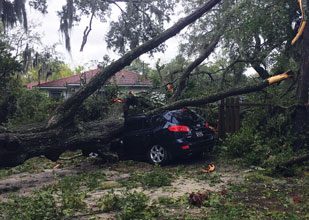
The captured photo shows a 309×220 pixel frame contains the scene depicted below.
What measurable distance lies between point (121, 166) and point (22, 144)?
3.06 meters

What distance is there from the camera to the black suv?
33.8 ft

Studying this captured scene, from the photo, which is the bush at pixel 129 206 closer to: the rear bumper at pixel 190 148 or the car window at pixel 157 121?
the rear bumper at pixel 190 148

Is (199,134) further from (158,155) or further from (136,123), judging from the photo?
(136,123)

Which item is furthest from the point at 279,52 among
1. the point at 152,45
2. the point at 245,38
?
the point at 152,45

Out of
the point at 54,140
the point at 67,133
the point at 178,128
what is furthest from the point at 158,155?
the point at 54,140

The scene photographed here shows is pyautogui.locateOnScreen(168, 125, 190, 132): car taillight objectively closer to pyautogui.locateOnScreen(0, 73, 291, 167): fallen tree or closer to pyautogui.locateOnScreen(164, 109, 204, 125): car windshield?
pyautogui.locateOnScreen(164, 109, 204, 125): car windshield

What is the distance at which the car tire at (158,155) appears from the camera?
10461 millimetres

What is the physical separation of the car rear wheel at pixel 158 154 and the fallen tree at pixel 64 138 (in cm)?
97

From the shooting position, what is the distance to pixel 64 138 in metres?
9.68

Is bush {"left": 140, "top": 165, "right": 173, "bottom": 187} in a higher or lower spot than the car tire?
lower

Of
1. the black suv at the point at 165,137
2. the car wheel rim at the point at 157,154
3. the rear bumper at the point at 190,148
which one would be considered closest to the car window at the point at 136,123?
the black suv at the point at 165,137

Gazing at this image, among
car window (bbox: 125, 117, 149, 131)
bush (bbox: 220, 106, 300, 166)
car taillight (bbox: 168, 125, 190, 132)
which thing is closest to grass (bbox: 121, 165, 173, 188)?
car taillight (bbox: 168, 125, 190, 132)

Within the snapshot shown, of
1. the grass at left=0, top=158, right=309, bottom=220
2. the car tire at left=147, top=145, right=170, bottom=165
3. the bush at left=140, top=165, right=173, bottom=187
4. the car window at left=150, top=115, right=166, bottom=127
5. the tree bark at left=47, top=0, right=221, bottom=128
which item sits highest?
the tree bark at left=47, top=0, right=221, bottom=128

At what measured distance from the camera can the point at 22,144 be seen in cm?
870
